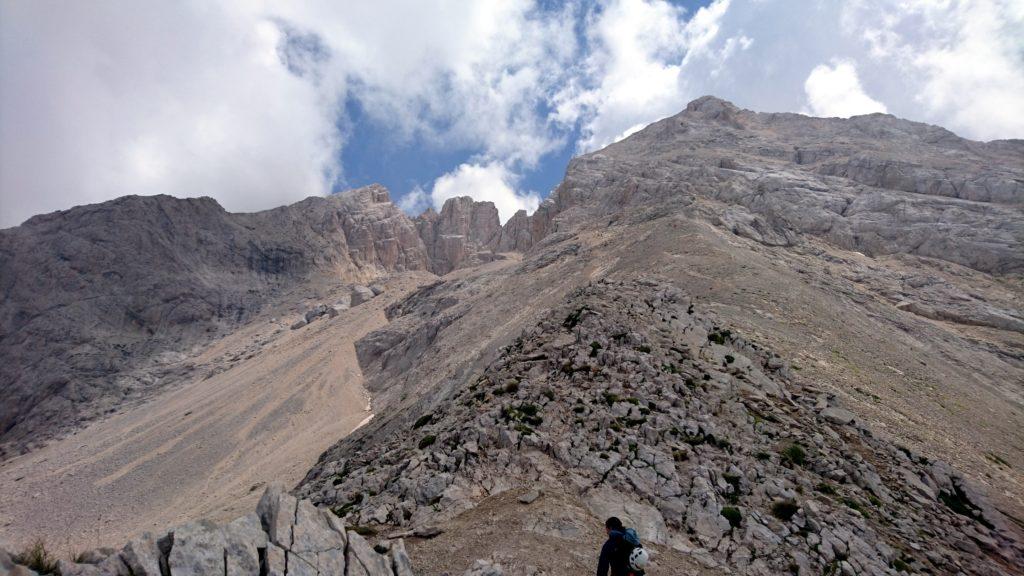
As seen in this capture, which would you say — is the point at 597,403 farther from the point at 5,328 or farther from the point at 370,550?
the point at 5,328

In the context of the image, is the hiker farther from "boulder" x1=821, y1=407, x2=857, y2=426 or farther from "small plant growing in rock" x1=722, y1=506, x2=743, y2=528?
"boulder" x1=821, y1=407, x2=857, y2=426

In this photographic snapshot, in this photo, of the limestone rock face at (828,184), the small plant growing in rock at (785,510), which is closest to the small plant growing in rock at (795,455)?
the small plant growing in rock at (785,510)

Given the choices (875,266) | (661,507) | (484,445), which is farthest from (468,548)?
(875,266)

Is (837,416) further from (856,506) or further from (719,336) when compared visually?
(719,336)

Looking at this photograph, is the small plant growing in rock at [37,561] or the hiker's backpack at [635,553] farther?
the hiker's backpack at [635,553]

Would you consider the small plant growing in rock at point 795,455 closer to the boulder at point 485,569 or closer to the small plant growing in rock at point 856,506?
the small plant growing in rock at point 856,506

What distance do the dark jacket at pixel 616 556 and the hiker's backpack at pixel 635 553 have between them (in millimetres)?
153

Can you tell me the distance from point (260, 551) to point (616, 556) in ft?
23.5

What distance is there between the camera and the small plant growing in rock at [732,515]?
13.9m

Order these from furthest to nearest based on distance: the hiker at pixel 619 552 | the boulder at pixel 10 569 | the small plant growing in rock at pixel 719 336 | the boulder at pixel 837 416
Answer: the small plant growing in rock at pixel 719 336, the boulder at pixel 837 416, the hiker at pixel 619 552, the boulder at pixel 10 569

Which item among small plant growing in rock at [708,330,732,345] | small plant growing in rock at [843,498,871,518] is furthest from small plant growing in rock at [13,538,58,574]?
small plant growing in rock at [708,330,732,345]

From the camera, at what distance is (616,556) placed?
10414mm

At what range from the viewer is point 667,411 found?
1775 cm

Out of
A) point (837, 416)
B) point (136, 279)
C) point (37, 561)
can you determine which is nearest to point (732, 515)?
point (837, 416)
